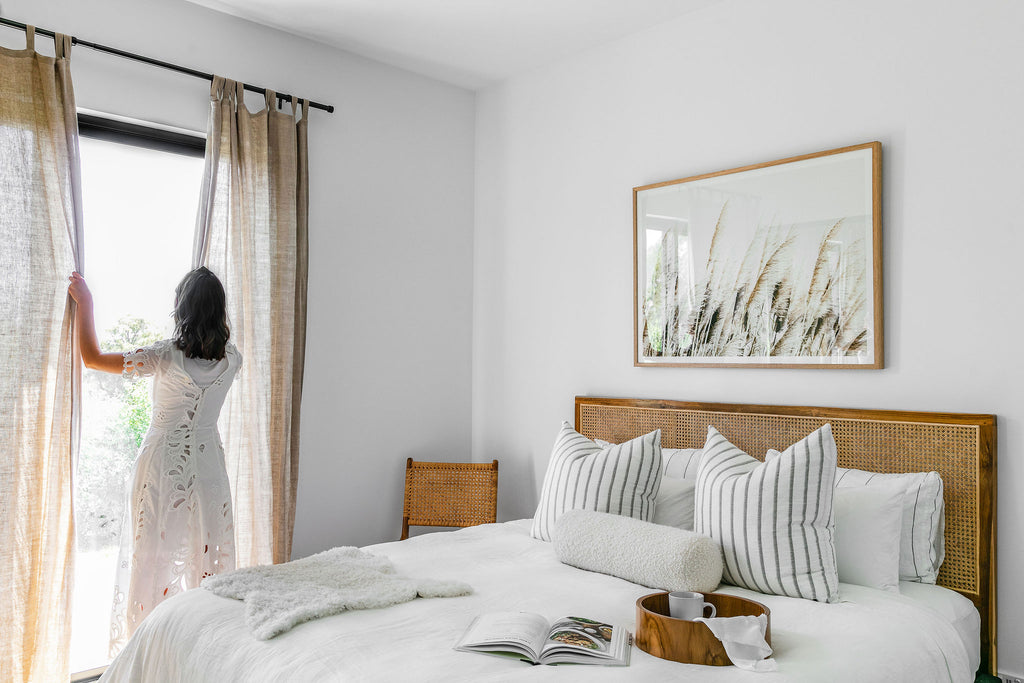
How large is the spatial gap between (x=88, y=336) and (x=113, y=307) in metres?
0.37

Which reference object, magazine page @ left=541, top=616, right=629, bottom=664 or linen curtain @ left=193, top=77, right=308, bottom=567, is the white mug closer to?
magazine page @ left=541, top=616, right=629, bottom=664

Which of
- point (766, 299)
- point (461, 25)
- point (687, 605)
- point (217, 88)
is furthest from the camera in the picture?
point (461, 25)

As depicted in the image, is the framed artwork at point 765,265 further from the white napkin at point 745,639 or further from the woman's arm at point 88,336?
the woman's arm at point 88,336

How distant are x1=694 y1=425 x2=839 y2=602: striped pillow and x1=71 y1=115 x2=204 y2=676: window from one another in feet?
7.25

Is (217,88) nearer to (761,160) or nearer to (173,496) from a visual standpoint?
(173,496)

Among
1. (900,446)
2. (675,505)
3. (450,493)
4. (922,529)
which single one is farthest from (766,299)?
(450,493)

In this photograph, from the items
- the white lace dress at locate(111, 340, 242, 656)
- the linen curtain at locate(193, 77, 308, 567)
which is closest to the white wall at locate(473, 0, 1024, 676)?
the linen curtain at locate(193, 77, 308, 567)

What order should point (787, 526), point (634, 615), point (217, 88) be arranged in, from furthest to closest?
1. point (217, 88)
2. point (787, 526)
3. point (634, 615)

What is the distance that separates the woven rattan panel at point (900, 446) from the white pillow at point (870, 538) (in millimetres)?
217

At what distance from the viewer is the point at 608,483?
262cm

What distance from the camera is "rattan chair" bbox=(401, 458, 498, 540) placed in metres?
3.55

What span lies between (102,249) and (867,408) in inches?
114

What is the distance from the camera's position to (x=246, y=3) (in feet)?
9.91

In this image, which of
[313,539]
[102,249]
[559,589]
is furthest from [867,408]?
[102,249]
